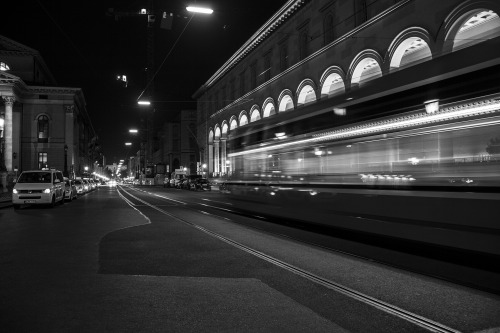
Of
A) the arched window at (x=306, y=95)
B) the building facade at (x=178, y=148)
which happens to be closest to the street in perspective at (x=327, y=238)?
the arched window at (x=306, y=95)

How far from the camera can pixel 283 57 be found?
3816cm

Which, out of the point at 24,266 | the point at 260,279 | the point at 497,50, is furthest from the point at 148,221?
the point at 497,50

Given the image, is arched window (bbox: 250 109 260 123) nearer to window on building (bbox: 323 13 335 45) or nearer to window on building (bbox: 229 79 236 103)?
window on building (bbox: 229 79 236 103)

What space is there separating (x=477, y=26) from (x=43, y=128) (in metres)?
65.6

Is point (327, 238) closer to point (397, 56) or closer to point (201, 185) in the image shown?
point (397, 56)

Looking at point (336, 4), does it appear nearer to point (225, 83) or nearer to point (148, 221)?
point (148, 221)

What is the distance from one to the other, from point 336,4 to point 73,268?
26.7 metres

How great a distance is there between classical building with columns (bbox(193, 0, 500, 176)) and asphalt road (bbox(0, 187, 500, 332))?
2.79 m

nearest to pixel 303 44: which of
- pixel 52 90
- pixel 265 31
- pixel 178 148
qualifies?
pixel 265 31

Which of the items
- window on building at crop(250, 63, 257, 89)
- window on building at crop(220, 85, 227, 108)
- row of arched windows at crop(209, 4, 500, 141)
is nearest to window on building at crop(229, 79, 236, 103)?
window on building at crop(220, 85, 227, 108)

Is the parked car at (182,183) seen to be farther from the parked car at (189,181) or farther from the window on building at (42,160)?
the window on building at (42,160)

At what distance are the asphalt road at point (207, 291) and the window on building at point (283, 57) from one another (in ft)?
99.0

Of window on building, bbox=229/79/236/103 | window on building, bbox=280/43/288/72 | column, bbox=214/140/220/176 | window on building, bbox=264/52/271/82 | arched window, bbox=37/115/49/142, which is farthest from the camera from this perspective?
arched window, bbox=37/115/49/142

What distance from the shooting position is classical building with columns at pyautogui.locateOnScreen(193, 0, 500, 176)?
7.18m
